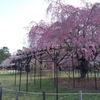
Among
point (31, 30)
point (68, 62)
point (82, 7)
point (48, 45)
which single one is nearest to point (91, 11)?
point (82, 7)

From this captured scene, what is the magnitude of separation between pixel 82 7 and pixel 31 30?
3.78 metres

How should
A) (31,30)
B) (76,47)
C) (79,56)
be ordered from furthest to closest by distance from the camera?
(79,56) < (31,30) < (76,47)

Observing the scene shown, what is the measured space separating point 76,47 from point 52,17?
2179 millimetres

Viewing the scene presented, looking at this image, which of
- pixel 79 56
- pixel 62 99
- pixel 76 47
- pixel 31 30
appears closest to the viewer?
pixel 62 99

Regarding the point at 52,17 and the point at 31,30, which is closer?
the point at 52,17

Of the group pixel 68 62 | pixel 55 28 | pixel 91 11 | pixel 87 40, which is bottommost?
pixel 68 62

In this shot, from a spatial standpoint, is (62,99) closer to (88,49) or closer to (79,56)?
(88,49)

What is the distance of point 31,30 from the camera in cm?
1320

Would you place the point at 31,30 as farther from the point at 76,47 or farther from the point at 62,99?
the point at 62,99

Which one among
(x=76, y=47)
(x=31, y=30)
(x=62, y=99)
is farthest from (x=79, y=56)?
(x=62, y=99)

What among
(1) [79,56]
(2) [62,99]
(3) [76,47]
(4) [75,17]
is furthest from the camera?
(1) [79,56]

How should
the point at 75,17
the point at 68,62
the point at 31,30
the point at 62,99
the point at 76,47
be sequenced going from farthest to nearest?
the point at 68,62 < the point at 31,30 < the point at 76,47 < the point at 75,17 < the point at 62,99

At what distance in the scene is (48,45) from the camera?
38.2 ft

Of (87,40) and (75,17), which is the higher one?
(75,17)
